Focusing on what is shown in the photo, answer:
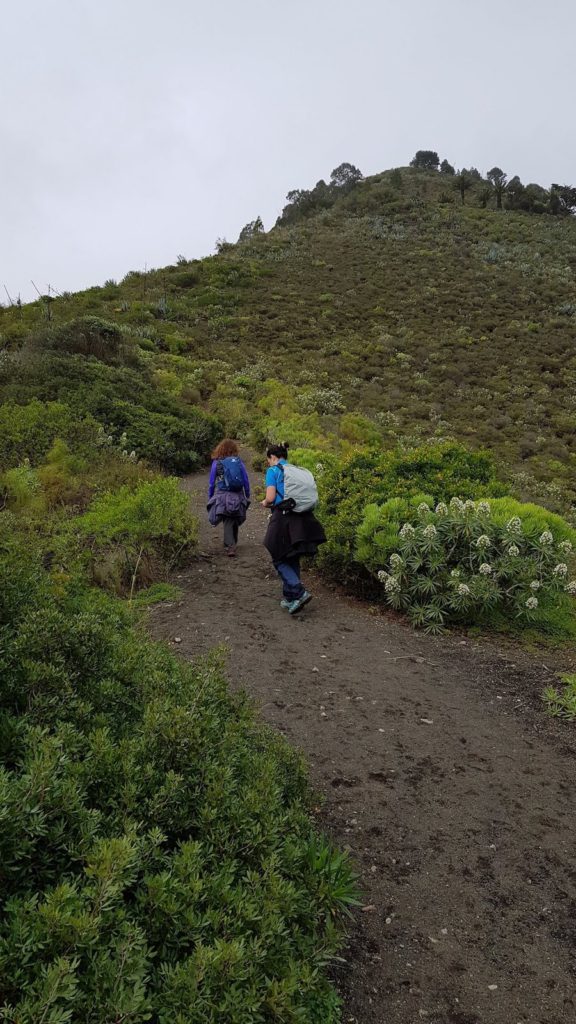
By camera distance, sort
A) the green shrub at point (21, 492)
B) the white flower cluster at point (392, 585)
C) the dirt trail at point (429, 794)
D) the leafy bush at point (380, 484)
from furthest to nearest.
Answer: the green shrub at point (21, 492) → the leafy bush at point (380, 484) → the white flower cluster at point (392, 585) → the dirt trail at point (429, 794)

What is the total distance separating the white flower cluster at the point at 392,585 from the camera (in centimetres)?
575

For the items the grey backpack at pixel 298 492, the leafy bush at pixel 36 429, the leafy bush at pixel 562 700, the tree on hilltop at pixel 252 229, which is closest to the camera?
the leafy bush at pixel 562 700

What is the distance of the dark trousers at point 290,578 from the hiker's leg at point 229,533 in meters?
1.95

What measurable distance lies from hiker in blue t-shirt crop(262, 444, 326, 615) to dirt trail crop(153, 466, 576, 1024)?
25 centimetres

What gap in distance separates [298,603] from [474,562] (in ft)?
5.83

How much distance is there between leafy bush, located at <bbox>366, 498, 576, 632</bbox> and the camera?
5.47 m

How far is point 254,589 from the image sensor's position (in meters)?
6.62

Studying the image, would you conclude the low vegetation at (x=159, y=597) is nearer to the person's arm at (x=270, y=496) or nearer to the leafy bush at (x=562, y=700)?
the leafy bush at (x=562, y=700)

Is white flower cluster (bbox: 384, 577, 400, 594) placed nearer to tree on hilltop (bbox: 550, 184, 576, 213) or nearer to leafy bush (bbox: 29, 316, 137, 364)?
leafy bush (bbox: 29, 316, 137, 364)

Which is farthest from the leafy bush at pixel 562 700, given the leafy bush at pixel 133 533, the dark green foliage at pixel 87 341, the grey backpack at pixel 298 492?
the dark green foliage at pixel 87 341

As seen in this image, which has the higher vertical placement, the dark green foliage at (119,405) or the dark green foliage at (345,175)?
the dark green foliage at (345,175)

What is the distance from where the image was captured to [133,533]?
6293 millimetres

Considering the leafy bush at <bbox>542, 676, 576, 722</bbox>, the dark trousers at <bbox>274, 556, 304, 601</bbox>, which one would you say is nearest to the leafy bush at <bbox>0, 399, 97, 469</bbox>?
the dark trousers at <bbox>274, 556, 304, 601</bbox>

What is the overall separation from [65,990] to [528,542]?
5.18 meters
